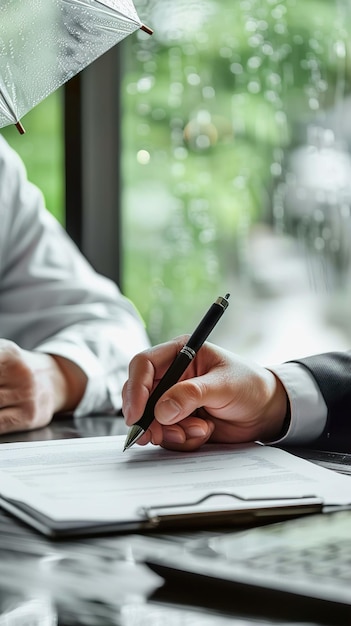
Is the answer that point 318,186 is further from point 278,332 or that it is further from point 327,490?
point 327,490

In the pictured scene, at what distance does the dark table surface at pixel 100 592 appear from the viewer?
1.94 feet

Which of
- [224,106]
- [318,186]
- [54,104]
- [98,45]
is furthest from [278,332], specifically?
[98,45]

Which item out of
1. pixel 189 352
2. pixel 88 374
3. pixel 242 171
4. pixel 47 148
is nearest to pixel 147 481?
pixel 189 352

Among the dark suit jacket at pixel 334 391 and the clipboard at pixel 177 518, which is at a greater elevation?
the clipboard at pixel 177 518

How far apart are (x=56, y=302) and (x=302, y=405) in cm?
59

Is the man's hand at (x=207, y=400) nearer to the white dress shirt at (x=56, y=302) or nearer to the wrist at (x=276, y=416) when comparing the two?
the wrist at (x=276, y=416)

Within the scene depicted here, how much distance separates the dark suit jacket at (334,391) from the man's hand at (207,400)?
0.20ft

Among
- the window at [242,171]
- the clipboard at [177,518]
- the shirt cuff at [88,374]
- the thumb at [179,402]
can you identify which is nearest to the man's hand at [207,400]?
the thumb at [179,402]

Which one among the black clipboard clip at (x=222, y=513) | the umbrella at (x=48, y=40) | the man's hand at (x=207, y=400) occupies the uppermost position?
the umbrella at (x=48, y=40)

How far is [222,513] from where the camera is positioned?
2.60 ft

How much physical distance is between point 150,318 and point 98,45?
4.17 feet

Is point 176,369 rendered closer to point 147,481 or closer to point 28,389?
point 147,481

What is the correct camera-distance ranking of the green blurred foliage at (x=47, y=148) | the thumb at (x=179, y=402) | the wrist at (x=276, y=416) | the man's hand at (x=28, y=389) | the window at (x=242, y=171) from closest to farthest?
the thumb at (x=179, y=402)
the wrist at (x=276, y=416)
the man's hand at (x=28, y=389)
the window at (x=242, y=171)
the green blurred foliage at (x=47, y=148)

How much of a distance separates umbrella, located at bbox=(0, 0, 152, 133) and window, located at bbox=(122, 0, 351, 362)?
1.02 m
